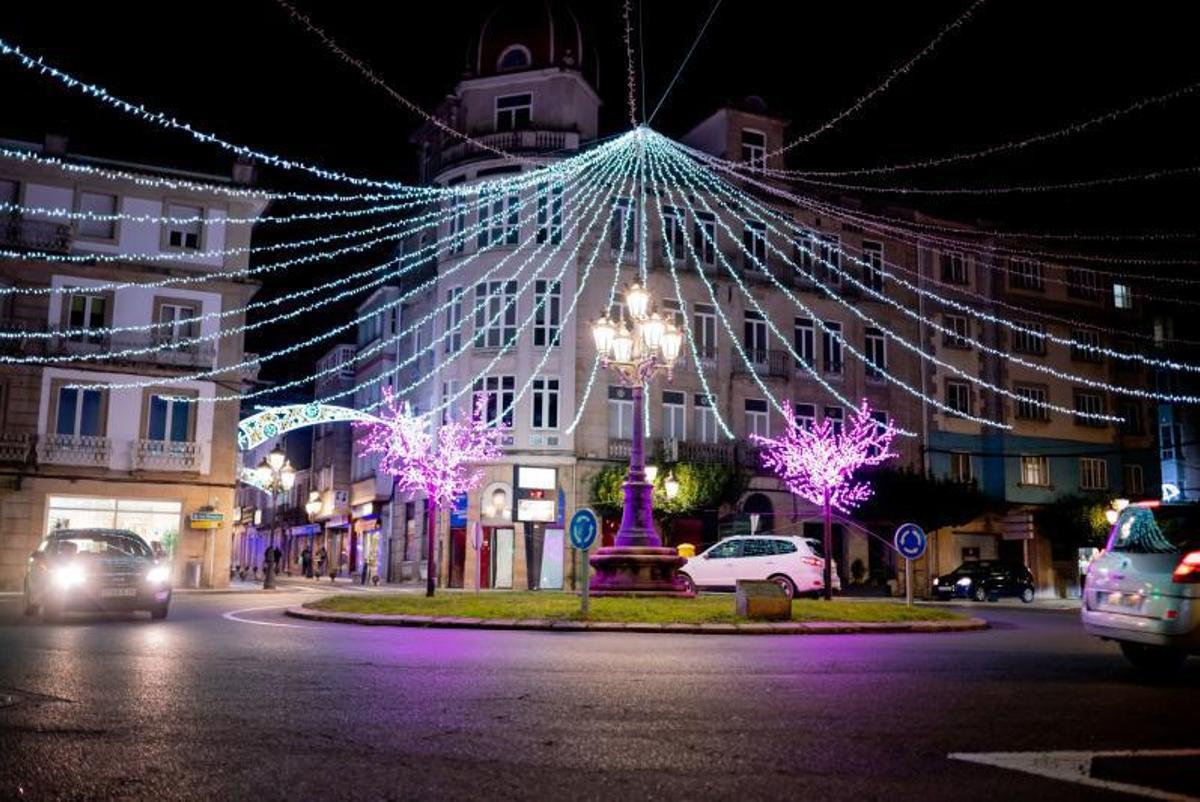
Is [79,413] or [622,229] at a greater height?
[622,229]

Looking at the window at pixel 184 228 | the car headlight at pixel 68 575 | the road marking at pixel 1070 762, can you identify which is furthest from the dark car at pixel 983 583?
the road marking at pixel 1070 762

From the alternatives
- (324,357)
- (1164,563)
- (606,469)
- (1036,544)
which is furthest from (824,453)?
(324,357)

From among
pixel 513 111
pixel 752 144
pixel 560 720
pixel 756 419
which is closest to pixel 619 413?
pixel 756 419

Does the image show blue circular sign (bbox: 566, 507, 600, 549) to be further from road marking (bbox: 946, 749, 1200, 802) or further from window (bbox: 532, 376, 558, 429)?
window (bbox: 532, 376, 558, 429)

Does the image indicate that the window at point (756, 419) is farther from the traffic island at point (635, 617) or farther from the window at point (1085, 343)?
the traffic island at point (635, 617)

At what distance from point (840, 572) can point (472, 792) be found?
3949cm

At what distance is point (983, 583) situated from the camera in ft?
111

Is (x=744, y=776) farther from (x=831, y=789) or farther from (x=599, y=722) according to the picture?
(x=599, y=722)

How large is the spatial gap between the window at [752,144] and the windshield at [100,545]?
31.2 meters

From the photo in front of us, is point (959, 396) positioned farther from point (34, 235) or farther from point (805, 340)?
point (34, 235)

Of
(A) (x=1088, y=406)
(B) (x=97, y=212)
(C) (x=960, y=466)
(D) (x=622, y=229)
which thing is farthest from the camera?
(A) (x=1088, y=406)

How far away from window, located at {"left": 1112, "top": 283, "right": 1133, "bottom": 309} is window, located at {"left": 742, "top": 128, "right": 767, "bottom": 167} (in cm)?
1923

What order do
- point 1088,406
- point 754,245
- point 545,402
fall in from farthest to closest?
point 1088,406, point 754,245, point 545,402

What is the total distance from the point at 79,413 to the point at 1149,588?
33.4 m
